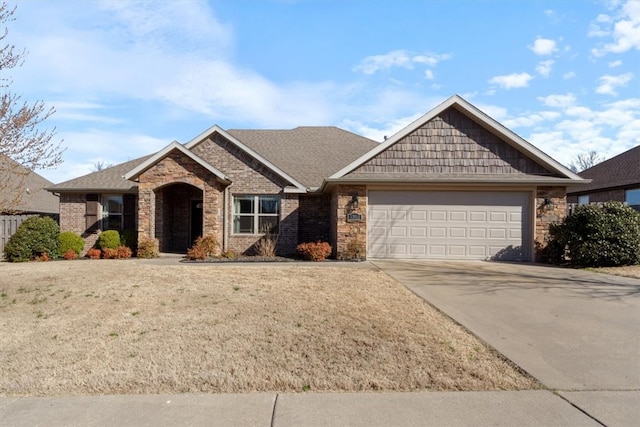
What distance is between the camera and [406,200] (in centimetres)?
1430

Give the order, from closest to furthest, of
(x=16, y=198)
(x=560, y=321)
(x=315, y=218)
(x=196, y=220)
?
(x=560, y=321) → (x=16, y=198) → (x=315, y=218) → (x=196, y=220)

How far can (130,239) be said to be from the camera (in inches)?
637

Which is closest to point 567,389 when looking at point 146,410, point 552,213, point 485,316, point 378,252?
point 485,316

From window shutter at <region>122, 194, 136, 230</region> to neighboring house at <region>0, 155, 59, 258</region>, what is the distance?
3.12m

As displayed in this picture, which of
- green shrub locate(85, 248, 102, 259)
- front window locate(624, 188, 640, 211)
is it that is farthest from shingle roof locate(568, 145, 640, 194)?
green shrub locate(85, 248, 102, 259)

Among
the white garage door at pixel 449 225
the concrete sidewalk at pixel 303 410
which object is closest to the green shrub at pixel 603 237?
the white garage door at pixel 449 225

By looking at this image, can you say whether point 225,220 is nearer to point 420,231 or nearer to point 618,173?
point 420,231

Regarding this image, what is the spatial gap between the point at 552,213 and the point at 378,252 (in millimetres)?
6085

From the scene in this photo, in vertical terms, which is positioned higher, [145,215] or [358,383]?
[145,215]

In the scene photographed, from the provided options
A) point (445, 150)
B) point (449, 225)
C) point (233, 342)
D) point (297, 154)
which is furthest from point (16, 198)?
point (297, 154)

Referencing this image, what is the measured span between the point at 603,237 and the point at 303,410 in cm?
1281

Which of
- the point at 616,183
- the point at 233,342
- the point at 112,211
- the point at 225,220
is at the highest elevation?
the point at 616,183

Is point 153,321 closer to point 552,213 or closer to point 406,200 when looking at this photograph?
point 406,200

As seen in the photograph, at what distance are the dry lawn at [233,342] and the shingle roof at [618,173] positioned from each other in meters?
19.7
